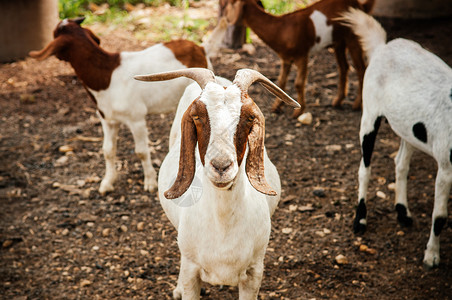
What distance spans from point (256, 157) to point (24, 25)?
7148 millimetres

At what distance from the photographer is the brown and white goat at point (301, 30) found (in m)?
6.43

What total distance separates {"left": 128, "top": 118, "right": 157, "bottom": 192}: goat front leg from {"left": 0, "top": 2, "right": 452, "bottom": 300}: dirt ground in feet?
0.44

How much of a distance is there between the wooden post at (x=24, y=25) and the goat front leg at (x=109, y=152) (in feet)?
13.2

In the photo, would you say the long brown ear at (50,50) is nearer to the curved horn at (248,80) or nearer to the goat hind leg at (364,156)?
the curved horn at (248,80)

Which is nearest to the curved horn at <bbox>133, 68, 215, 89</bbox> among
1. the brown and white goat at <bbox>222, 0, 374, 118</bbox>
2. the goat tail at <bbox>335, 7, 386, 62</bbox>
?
the goat tail at <bbox>335, 7, 386, 62</bbox>

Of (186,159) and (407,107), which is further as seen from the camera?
(407,107)

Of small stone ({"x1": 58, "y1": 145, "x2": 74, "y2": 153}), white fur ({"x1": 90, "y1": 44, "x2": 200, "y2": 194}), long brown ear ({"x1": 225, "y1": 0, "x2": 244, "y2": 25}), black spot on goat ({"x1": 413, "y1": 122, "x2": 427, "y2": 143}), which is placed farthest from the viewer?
long brown ear ({"x1": 225, "y1": 0, "x2": 244, "y2": 25})

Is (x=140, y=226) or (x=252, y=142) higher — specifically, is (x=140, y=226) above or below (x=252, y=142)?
below

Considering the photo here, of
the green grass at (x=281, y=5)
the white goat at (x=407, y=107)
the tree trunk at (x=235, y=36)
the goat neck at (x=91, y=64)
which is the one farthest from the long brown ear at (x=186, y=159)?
the green grass at (x=281, y=5)

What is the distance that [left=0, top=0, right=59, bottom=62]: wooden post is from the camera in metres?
8.17

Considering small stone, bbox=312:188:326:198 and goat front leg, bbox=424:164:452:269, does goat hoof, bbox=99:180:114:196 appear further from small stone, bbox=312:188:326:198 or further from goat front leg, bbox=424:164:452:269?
goat front leg, bbox=424:164:452:269

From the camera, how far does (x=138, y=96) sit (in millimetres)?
5047

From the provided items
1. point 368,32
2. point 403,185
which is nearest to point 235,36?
point 368,32

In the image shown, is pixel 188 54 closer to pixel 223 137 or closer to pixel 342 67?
pixel 342 67
